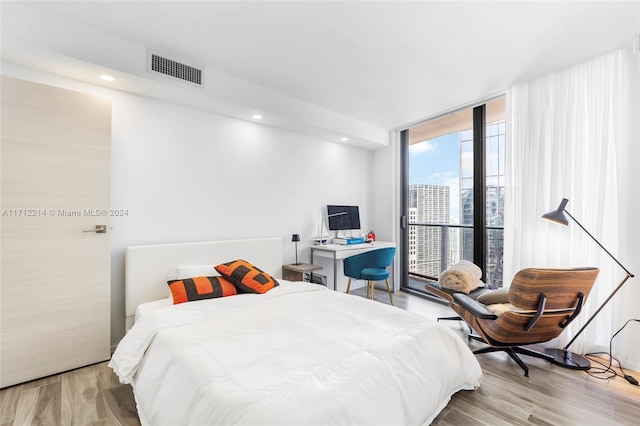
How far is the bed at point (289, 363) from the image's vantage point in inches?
46.8

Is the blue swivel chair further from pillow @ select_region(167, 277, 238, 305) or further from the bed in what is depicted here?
pillow @ select_region(167, 277, 238, 305)

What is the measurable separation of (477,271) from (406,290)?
172 cm

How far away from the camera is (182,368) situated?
1.44m

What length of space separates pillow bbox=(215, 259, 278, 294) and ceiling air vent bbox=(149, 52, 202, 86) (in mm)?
1798

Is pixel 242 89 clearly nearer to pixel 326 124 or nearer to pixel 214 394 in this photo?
pixel 326 124

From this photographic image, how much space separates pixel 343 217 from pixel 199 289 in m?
2.55

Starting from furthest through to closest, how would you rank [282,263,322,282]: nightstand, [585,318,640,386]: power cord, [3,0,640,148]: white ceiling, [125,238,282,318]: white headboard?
[282,263,322,282]: nightstand, [125,238,282,318]: white headboard, [585,318,640,386]: power cord, [3,0,640,148]: white ceiling

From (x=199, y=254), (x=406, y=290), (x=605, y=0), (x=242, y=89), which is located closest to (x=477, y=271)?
(x=406, y=290)

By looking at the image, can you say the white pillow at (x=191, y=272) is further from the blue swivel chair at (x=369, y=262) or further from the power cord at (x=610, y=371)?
the power cord at (x=610, y=371)

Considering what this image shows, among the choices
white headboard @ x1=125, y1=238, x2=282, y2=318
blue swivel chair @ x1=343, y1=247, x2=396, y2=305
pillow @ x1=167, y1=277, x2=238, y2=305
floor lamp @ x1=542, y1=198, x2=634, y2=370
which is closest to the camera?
floor lamp @ x1=542, y1=198, x2=634, y2=370

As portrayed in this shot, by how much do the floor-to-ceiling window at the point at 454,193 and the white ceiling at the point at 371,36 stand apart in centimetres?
78

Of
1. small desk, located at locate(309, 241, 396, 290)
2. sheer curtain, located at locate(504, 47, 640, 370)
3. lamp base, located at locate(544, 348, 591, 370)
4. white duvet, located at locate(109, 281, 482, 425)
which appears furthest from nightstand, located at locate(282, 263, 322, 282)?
lamp base, located at locate(544, 348, 591, 370)

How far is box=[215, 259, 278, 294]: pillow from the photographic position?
2713 millimetres

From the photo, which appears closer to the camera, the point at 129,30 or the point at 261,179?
the point at 129,30
